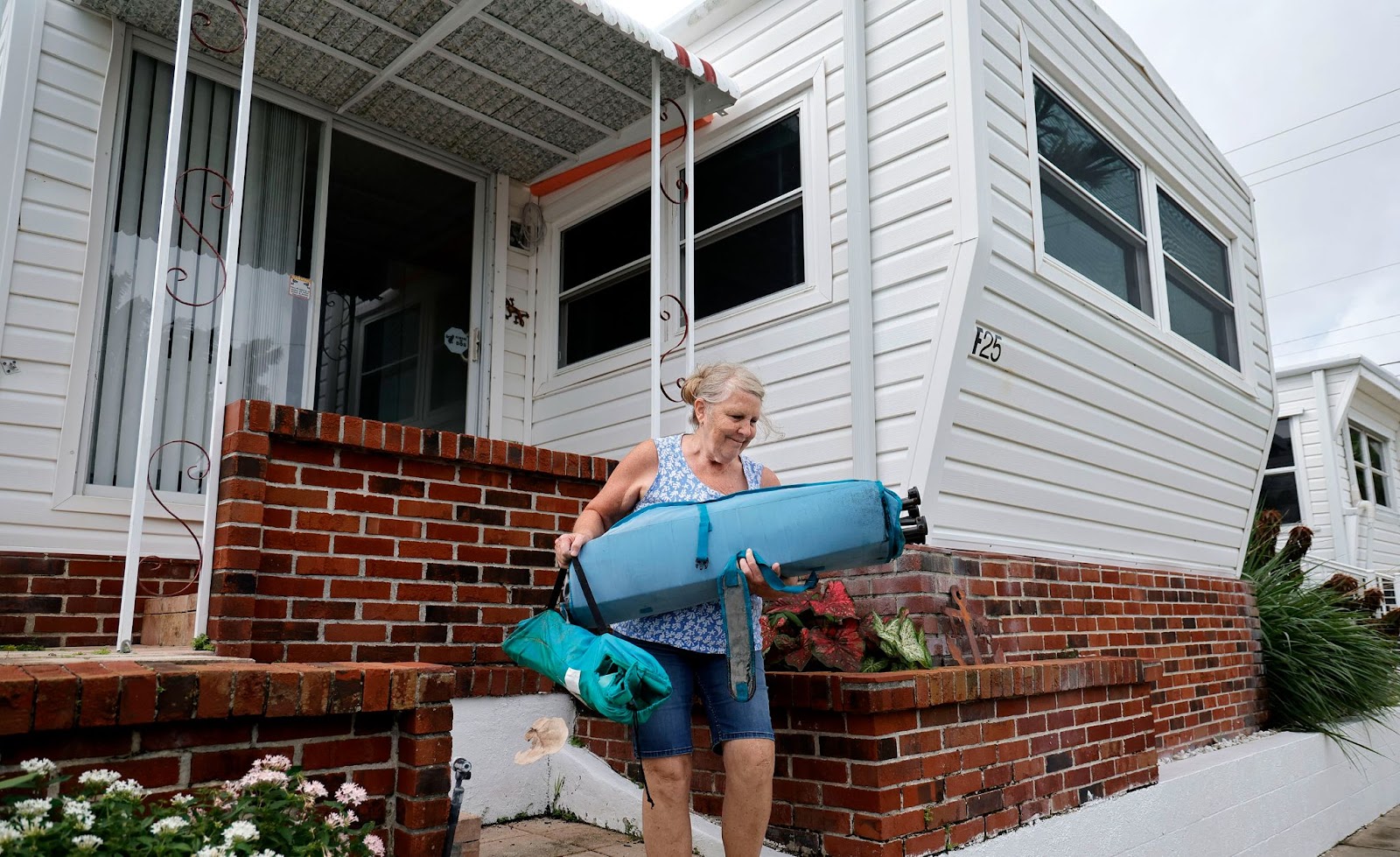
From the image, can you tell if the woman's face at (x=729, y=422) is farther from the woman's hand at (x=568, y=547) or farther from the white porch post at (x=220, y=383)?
the white porch post at (x=220, y=383)

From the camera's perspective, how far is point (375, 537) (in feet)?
10.5

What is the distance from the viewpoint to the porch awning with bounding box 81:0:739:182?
13.8 ft

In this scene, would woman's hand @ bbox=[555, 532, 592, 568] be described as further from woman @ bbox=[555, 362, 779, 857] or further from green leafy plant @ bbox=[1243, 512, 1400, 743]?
green leafy plant @ bbox=[1243, 512, 1400, 743]

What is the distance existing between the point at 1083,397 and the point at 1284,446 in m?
11.6

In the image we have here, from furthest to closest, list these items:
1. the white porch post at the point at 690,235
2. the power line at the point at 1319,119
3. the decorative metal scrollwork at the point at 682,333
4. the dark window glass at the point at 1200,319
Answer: the power line at the point at 1319,119, the dark window glass at the point at 1200,319, the decorative metal scrollwork at the point at 682,333, the white porch post at the point at 690,235

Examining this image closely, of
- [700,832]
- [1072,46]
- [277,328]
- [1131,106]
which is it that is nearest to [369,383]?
[277,328]

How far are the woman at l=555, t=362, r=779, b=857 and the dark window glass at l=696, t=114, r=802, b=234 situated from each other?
7.90 ft

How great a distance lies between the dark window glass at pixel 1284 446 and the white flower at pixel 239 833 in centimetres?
1534

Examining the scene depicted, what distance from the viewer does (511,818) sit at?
3402mm

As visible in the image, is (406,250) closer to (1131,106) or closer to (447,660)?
(447,660)

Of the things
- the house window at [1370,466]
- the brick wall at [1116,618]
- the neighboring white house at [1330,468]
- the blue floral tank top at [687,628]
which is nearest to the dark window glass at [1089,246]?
the brick wall at [1116,618]

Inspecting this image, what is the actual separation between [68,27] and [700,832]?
4.22m

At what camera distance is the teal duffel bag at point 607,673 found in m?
2.09

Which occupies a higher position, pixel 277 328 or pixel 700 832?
pixel 277 328
